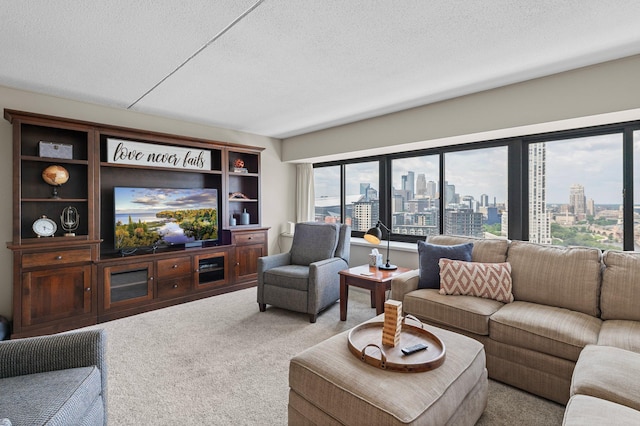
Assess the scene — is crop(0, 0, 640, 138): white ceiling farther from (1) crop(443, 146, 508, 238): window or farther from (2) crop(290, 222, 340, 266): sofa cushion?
(2) crop(290, 222, 340, 266): sofa cushion

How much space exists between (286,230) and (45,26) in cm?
408

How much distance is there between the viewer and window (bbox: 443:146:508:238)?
3576 mm

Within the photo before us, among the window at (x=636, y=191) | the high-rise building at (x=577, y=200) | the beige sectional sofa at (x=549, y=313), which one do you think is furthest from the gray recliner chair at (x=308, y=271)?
the window at (x=636, y=191)

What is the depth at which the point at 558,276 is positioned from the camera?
2422 mm

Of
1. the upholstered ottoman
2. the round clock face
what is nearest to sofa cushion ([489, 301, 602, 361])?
the upholstered ottoman

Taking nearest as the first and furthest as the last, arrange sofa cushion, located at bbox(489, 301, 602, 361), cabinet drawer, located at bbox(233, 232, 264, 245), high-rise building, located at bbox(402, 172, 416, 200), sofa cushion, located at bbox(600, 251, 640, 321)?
sofa cushion, located at bbox(489, 301, 602, 361)
sofa cushion, located at bbox(600, 251, 640, 321)
high-rise building, located at bbox(402, 172, 416, 200)
cabinet drawer, located at bbox(233, 232, 264, 245)

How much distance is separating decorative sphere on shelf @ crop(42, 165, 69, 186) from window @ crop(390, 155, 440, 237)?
396 cm

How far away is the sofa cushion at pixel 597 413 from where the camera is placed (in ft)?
3.82

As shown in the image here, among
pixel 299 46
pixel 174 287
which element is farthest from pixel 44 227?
pixel 299 46

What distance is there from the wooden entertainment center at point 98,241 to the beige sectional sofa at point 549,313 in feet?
8.66

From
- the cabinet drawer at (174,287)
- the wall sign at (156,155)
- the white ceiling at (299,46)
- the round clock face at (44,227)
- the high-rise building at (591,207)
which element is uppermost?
the white ceiling at (299,46)

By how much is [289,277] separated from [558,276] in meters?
2.41

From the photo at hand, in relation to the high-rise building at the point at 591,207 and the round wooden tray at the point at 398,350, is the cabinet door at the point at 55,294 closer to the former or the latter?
the round wooden tray at the point at 398,350

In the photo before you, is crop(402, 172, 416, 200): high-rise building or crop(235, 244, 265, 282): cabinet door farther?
crop(235, 244, 265, 282): cabinet door
